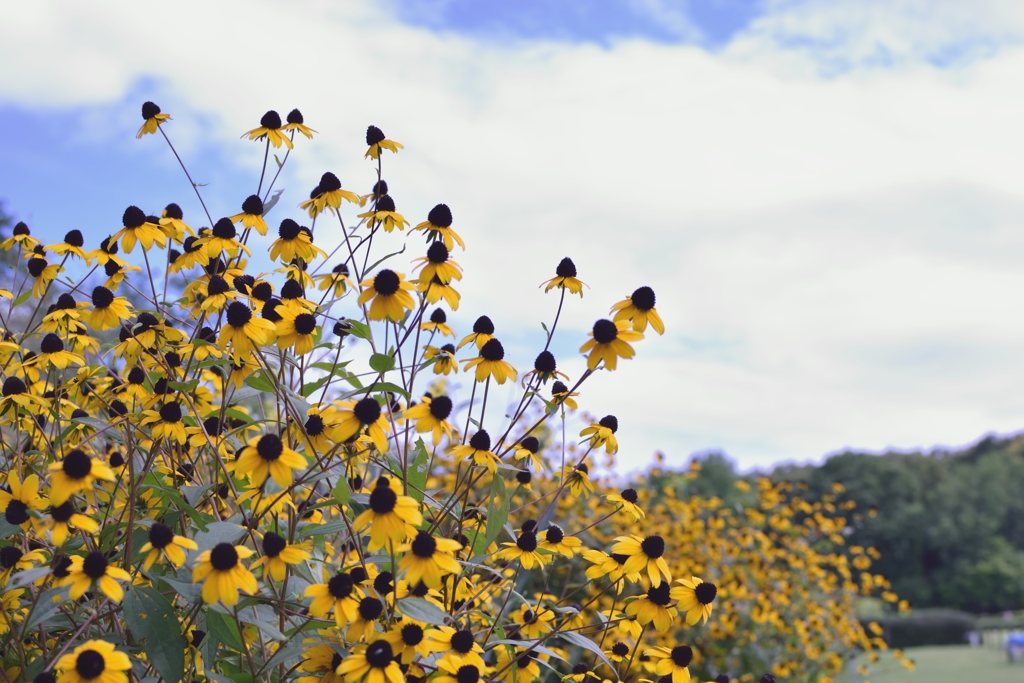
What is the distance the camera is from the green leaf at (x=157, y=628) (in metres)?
1.68

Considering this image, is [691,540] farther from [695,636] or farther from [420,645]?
[420,645]

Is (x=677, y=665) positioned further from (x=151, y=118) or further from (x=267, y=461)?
→ (x=151, y=118)

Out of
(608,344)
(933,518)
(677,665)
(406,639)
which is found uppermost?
(933,518)

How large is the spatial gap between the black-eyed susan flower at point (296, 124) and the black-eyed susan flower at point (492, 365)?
3.36 ft

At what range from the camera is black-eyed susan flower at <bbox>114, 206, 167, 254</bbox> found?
89.6 inches

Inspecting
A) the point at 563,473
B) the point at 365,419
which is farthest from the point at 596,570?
the point at 365,419

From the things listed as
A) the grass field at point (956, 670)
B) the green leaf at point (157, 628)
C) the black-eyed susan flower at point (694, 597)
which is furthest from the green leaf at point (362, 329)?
the grass field at point (956, 670)

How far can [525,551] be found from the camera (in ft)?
7.22

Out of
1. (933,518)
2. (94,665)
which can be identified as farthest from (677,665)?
(933,518)

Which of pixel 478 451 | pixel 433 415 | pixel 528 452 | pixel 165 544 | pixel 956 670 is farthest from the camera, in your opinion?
pixel 956 670

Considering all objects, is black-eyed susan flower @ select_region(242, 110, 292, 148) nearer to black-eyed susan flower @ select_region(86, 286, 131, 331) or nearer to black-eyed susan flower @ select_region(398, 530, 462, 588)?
black-eyed susan flower @ select_region(86, 286, 131, 331)

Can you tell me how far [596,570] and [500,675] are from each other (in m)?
0.35

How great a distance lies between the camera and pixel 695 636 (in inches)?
247

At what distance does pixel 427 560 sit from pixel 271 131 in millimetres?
1655
